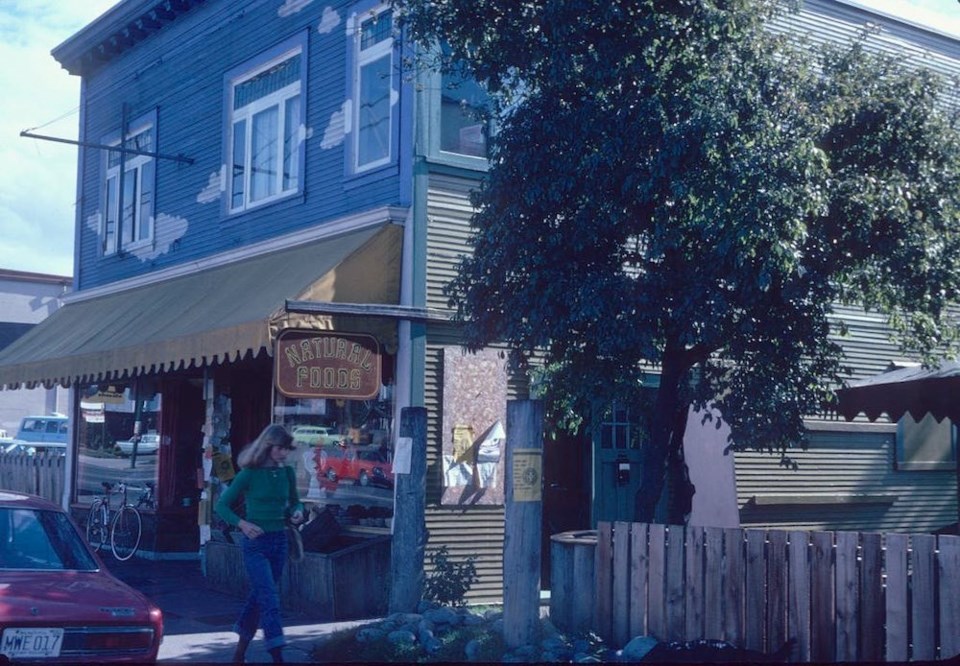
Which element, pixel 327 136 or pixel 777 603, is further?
pixel 327 136

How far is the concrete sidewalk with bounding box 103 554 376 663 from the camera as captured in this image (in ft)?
31.4

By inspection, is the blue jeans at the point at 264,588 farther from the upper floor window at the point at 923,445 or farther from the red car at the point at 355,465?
the upper floor window at the point at 923,445

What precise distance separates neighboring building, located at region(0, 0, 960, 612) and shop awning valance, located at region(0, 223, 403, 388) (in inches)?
1.3

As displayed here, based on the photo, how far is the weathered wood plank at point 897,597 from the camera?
742 cm

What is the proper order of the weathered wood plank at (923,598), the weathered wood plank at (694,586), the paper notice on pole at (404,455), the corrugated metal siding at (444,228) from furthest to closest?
the corrugated metal siding at (444,228)
the paper notice on pole at (404,455)
the weathered wood plank at (694,586)
the weathered wood plank at (923,598)

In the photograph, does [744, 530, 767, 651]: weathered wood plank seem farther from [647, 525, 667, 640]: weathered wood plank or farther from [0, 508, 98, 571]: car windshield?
[0, 508, 98, 571]: car windshield

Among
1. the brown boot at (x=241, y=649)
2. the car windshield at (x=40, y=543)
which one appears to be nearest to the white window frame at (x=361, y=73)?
the brown boot at (x=241, y=649)

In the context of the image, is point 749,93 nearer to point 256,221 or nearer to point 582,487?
point 582,487

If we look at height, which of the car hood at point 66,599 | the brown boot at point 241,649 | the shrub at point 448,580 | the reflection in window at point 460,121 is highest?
the reflection in window at point 460,121

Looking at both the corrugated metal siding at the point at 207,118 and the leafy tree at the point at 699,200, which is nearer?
the leafy tree at the point at 699,200

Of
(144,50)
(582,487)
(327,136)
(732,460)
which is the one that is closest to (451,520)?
(582,487)

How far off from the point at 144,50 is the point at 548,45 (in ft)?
34.9

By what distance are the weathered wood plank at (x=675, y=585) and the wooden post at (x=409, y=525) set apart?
231 centimetres

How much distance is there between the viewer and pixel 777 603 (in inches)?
324
